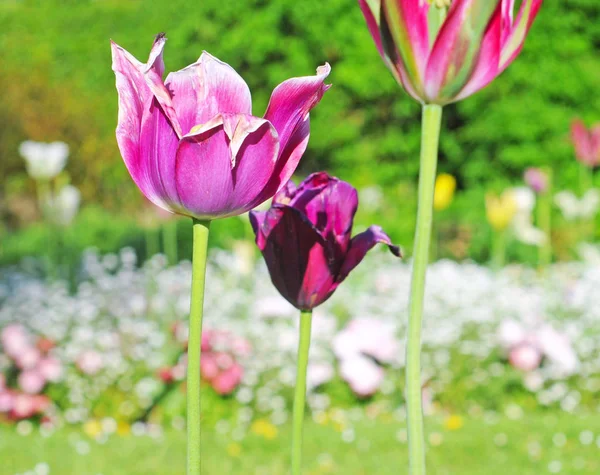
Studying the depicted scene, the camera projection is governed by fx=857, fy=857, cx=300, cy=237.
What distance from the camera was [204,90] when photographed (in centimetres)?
70

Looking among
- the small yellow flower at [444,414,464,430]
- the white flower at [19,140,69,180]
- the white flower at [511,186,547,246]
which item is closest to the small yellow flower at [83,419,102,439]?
the white flower at [19,140,69,180]

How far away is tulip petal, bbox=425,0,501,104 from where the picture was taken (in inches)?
27.1

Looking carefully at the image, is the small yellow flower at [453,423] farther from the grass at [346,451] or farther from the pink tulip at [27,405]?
the pink tulip at [27,405]

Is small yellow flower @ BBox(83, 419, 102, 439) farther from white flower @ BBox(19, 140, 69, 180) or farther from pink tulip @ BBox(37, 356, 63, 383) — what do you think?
white flower @ BBox(19, 140, 69, 180)

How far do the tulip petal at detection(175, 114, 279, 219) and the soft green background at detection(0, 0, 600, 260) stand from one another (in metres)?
7.81

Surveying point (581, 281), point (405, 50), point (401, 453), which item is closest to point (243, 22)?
point (581, 281)

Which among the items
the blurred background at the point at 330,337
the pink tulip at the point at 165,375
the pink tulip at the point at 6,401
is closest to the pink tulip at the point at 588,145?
the blurred background at the point at 330,337

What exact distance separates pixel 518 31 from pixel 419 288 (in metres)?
0.24

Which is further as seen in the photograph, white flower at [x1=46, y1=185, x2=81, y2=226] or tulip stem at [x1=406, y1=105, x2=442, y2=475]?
white flower at [x1=46, y1=185, x2=81, y2=226]

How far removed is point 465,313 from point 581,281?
109 centimetres

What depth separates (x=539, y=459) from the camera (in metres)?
3.40

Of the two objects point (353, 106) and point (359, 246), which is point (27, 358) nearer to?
point (359, 246)

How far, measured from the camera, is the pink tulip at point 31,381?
395 centimetres

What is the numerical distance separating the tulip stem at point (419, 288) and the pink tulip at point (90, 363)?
3559 mm
